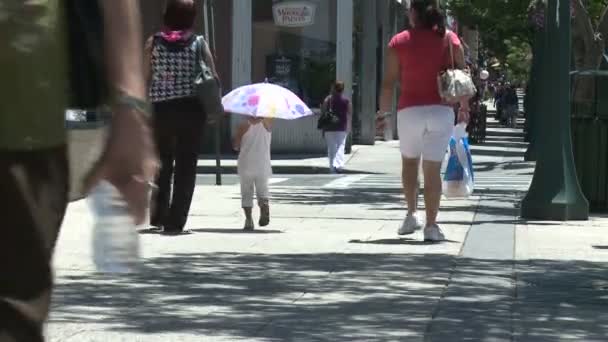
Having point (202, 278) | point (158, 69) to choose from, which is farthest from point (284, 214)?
point (202, 278)

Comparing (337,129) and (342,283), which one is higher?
(342,283)

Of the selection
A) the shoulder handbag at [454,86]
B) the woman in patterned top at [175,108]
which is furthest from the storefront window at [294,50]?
the shoulder handbag at [454,86]

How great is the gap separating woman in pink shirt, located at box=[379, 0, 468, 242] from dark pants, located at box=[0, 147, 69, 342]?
28.5 feet

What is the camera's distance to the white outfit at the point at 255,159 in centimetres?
1263

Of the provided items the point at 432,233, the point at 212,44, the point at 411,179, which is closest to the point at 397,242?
the point at 432,233

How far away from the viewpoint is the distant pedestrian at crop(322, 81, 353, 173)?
86.0 ft

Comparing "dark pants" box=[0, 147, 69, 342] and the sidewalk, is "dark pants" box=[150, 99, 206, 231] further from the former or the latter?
"dark pants" box=[0, 147, 69, 342]

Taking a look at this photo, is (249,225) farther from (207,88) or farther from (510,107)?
(510,107)

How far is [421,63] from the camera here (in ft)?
37.5

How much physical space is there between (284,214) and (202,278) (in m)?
5.49

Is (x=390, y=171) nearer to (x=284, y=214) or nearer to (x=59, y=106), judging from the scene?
(x=284, y=214)

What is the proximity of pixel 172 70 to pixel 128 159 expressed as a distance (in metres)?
8.76

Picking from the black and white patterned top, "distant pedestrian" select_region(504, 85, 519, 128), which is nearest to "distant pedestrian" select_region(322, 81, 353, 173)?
the black and white patterned top

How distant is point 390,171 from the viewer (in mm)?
26750
